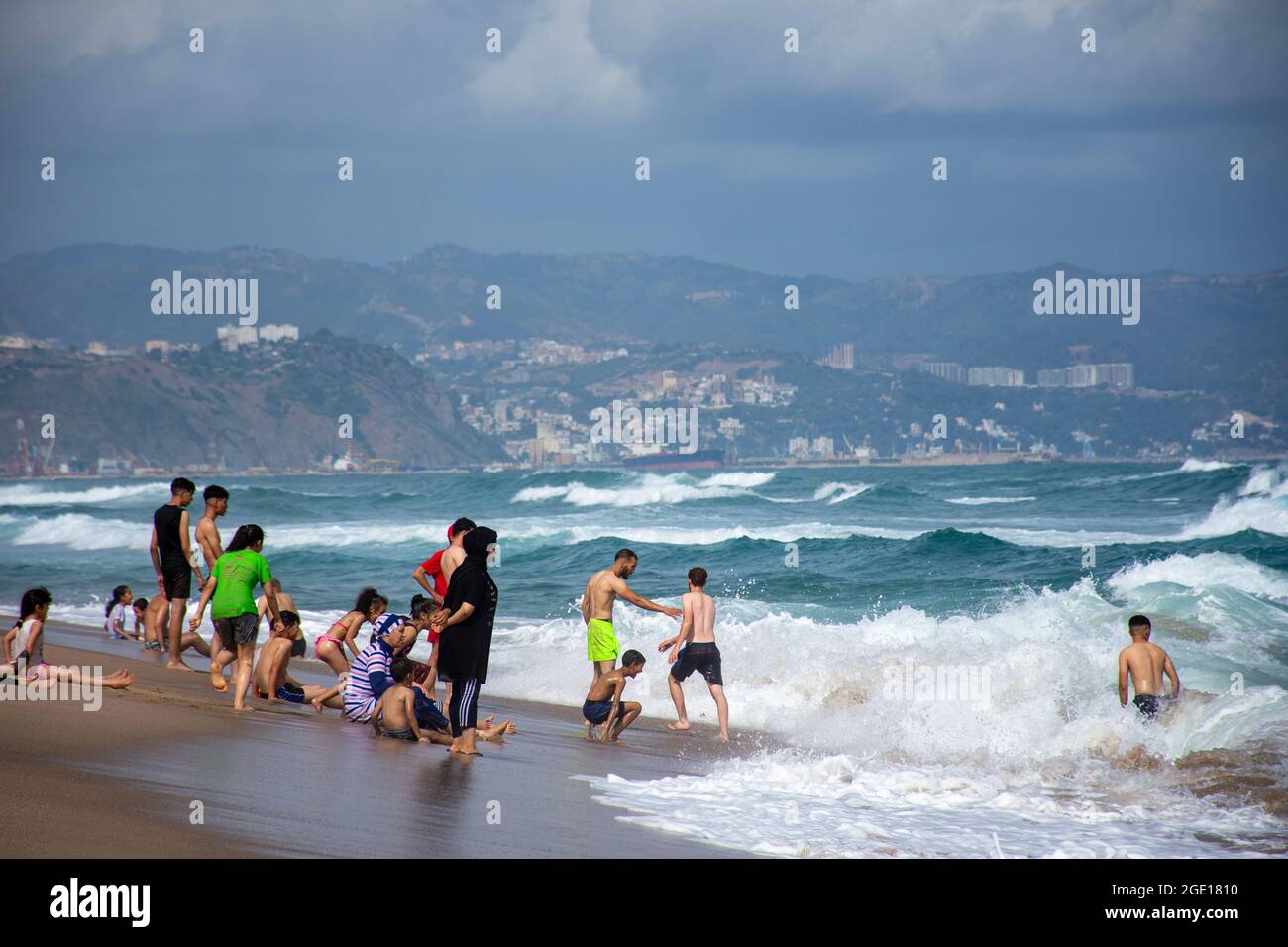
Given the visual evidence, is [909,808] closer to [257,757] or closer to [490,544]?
[490,544]

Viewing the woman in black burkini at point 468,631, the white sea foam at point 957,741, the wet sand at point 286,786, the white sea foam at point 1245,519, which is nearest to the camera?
the wet sand at point 286,786

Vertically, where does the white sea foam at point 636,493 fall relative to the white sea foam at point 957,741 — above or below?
above

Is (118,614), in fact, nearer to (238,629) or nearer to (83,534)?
(238,629)

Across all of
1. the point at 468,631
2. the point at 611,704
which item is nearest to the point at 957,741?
the point at 611,704

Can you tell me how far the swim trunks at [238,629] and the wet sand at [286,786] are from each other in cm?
49

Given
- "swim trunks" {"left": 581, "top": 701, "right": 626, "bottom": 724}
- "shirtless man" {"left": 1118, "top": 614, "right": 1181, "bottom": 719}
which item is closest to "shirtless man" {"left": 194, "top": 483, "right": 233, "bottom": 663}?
"swim trunks" {"left": 581, "top": 701, "right": 626, "bottom": 724}

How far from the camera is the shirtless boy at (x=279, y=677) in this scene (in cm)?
1019

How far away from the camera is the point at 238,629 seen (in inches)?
390

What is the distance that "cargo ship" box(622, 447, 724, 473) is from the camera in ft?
466

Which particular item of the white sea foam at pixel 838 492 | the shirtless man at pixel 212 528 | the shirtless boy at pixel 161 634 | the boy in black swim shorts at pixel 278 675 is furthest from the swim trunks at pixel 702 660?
the white sea foam at pixel 838 492

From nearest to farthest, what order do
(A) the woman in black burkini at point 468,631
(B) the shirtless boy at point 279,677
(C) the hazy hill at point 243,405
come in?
(A) the woman in black burkini at point 468,631 → (B) the shirtless boy at point 279,677 → (C) the hazy hill at point 243,405

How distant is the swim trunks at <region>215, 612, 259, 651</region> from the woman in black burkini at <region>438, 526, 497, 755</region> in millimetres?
2486

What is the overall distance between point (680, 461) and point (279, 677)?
134833mm

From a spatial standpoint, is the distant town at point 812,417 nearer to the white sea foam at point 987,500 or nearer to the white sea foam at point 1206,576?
the white sea foam at point 987,500
